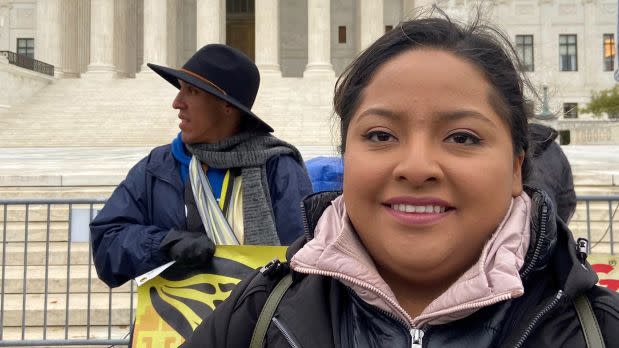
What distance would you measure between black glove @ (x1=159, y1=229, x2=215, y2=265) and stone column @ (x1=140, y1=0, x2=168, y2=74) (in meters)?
40.8

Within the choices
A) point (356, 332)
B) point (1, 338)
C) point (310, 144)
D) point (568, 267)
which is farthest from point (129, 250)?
point (310, 144)

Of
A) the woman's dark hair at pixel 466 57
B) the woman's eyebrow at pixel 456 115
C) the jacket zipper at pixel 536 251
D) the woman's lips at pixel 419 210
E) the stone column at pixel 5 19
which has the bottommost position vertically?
the jacket zipper at pixel 536 251

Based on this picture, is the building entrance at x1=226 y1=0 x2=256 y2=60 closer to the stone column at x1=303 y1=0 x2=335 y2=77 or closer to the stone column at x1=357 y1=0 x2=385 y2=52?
the stone column at x1=303 y1=0 x2=335 y2=77

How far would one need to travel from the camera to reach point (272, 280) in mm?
1807

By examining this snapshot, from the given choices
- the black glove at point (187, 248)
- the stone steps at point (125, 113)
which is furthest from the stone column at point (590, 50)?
the black glove at point (187, 248)

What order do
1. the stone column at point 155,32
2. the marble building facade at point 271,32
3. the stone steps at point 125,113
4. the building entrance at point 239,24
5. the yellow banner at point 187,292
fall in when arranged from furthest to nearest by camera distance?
the building entrance at point 239,24 < the marble building facade at point 271,32 < the stone column at point 155,32 < the stone steps at point 125,113 < the yellow banner at point 187,292

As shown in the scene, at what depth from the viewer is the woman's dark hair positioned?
1.67m

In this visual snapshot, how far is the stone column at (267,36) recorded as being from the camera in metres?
42.3

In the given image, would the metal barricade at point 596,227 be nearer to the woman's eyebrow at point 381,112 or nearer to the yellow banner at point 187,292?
the yellow banner at point 187,292

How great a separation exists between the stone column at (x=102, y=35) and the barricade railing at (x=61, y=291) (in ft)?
121

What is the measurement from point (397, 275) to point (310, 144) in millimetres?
28398

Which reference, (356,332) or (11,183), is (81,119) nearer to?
(11,183)

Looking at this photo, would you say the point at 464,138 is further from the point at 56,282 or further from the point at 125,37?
the point at 125,37

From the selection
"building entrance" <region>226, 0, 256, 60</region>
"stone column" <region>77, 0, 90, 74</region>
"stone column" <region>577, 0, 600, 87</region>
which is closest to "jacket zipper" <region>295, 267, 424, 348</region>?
"stone column" <region>77, 0, 90, 74</region>
